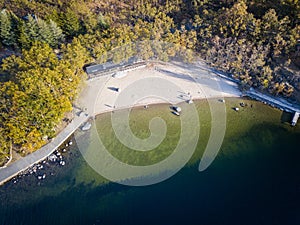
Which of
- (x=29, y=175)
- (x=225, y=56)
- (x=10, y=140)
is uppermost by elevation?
(x=225, y=56)

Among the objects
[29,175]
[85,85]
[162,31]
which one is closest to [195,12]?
[162,31]

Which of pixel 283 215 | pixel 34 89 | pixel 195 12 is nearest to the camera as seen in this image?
pixel 283 215

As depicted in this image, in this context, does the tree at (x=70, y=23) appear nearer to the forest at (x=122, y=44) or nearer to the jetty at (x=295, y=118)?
the forest at (x=122, y=44)

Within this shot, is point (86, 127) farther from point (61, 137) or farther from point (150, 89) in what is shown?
point (150, 89)

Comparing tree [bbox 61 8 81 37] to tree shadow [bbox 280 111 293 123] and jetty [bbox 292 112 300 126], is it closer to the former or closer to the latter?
tree shadow [bbox 280 111 293 123]

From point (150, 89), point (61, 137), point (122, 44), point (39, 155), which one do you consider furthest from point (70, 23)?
point (39, 155)

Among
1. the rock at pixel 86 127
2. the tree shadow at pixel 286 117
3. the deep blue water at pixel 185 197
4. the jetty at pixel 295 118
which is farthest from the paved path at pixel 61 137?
the jetty at pixel 295 118

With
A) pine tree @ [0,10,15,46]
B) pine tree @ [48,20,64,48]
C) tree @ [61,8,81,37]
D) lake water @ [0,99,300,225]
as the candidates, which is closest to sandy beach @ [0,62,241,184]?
lake water @ [0,99,300,225]

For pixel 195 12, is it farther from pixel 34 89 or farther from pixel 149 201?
pixel 149 201
